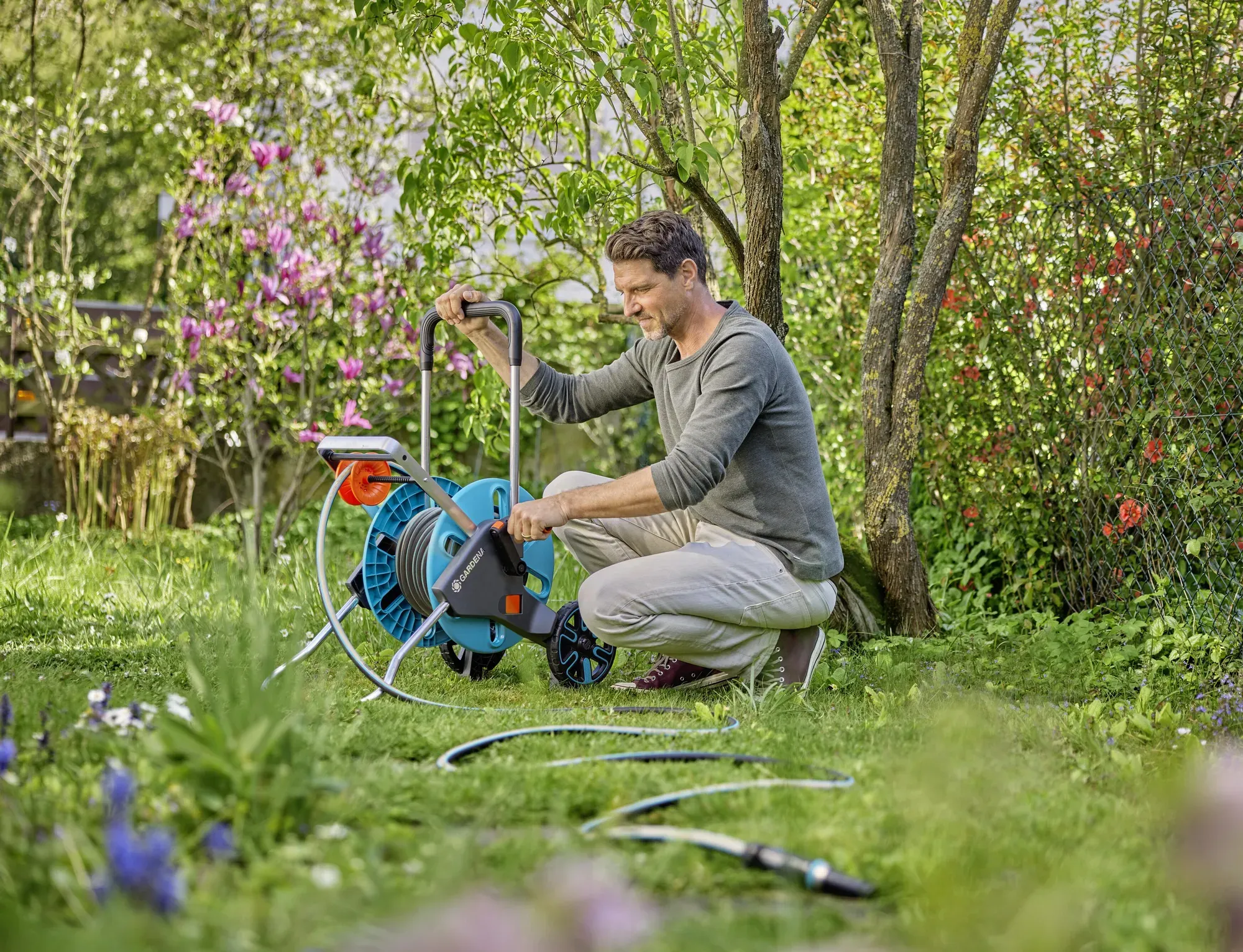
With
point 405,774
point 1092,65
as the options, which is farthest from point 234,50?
point 405,774

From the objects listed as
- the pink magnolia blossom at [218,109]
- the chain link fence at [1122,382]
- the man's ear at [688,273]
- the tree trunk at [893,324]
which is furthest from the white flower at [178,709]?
the pink magnolia blossom at [218,109]

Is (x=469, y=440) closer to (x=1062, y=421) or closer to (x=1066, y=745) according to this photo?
(x=1062, y=421)

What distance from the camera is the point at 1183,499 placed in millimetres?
4355

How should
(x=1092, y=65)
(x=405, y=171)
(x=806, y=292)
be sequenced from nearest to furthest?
1. (x=405, y=171)
2. (x=1092, y=65)
3. (x=806, y=292)

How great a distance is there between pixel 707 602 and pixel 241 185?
3.82 m

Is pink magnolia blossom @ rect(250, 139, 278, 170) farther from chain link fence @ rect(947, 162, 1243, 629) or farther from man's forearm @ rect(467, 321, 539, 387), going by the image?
chain link fence @ rect(947, 162, 1243, 629)

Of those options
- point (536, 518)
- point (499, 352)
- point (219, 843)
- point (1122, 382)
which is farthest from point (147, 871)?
point (1122, 382)

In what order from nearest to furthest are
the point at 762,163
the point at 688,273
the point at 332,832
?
the point at 332,832, the point at 688,273, the point at 762,163

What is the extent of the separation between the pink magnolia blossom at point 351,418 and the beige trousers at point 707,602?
264 cm

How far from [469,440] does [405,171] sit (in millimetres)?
2953

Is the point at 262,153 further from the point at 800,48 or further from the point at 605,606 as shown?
the point at 605,606

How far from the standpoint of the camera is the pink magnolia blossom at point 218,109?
6.05 m

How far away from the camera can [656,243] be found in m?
3.50

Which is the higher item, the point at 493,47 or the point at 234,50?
the point at 234,50
